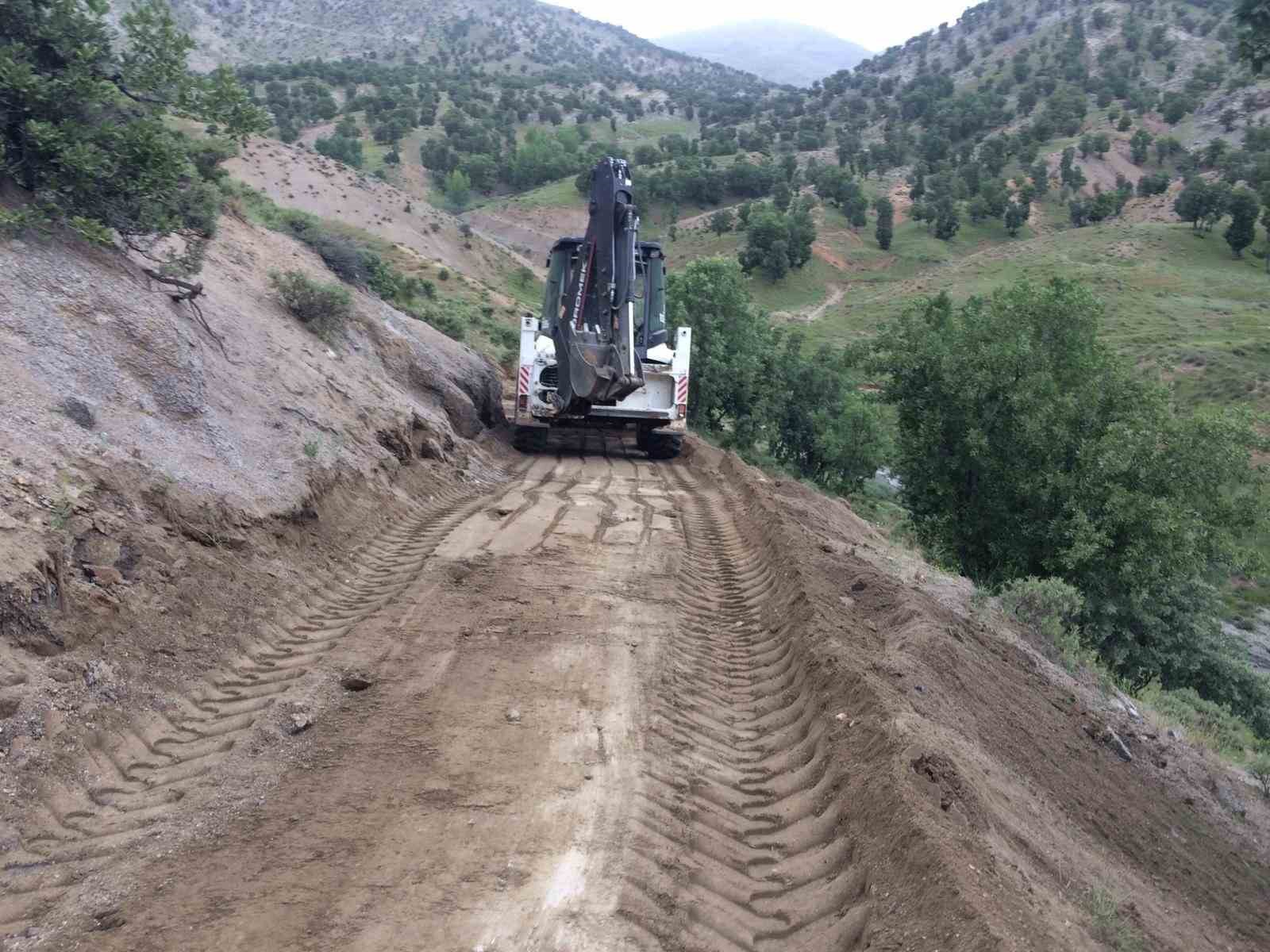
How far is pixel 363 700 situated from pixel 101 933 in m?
2.46

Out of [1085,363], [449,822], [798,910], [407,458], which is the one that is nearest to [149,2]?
[407,458]

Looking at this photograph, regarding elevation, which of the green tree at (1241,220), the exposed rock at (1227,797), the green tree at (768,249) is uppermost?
the exposed rock at (1227,797)

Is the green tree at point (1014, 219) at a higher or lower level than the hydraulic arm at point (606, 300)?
lower

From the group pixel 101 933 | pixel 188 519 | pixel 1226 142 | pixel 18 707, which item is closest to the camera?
pixel 101 933

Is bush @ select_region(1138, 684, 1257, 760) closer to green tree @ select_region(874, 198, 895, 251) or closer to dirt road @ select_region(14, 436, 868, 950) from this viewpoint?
dirt road @ select_region(14, 436, 868, 950)

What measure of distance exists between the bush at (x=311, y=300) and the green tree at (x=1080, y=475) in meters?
9.57

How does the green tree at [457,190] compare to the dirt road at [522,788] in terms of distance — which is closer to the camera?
the dirt road at [522,788]

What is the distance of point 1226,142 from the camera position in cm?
7456

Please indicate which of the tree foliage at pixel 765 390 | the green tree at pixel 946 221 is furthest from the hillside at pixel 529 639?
the green tree at pixel 946 221

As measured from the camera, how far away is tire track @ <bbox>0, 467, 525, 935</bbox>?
4.52 meters

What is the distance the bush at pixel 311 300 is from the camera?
47.8ft

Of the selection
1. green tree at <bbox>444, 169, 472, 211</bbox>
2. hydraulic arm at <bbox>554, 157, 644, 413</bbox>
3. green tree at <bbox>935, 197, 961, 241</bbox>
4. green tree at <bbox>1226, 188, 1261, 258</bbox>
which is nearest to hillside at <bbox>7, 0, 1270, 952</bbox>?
hydraulic arm at <bbox>554, 157, 644, 413</bbox>

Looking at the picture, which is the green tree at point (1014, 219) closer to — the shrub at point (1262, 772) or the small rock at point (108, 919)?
the shrub at point (1262, 772)

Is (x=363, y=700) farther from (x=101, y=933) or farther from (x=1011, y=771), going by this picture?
(x=1011, y=771)
